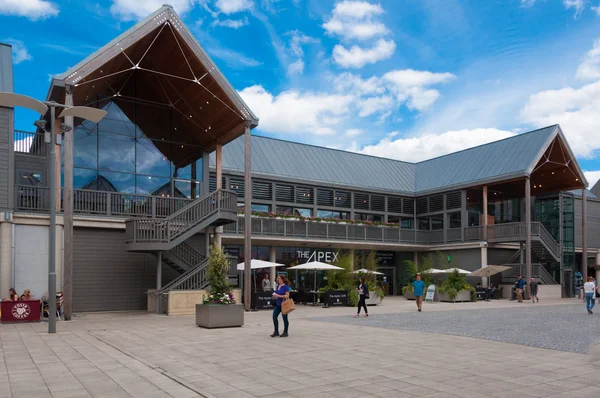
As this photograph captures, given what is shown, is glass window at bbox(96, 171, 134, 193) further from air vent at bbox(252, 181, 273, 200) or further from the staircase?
air vent at bbox(252, 181, 273, 200)

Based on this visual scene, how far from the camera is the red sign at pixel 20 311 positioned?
17.2m

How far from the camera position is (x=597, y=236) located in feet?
136

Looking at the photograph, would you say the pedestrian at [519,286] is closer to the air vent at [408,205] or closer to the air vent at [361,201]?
the air vent at [408,205]

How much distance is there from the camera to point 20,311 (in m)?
17.4

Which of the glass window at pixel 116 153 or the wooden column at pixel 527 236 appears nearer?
the glass window at pixel 116 153

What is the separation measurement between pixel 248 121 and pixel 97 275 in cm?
832

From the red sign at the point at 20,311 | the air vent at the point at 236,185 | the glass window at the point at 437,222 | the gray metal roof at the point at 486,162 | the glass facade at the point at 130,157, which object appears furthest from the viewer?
the glass window at the point at 437,222

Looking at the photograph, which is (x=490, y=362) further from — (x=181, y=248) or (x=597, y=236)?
(x=597, y=236)

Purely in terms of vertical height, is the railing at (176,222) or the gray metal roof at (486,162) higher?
the gray metal roof at (486,162)

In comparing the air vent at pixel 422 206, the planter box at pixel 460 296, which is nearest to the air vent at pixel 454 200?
the air vent at pixel 422 206

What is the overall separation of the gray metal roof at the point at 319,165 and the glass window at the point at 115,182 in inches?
266

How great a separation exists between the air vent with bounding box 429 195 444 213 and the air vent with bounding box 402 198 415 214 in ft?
4.49

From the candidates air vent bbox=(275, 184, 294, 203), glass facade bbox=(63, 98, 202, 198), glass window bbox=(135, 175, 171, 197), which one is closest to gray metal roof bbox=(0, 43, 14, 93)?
glass facade bbox=(63, 98, 202, 198)

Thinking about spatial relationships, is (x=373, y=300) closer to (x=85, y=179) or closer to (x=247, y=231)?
(x=247, y=231)
